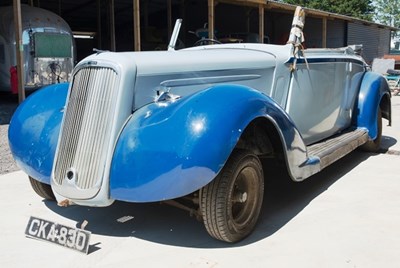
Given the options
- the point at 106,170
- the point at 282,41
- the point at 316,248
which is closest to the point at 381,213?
the point at 316,248

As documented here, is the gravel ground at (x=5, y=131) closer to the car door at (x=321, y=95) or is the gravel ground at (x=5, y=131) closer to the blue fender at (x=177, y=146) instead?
the blue fender at (x=177, y=146)

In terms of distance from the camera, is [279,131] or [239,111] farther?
[279,131]

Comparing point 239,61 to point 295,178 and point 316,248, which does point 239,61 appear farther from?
point 316,248

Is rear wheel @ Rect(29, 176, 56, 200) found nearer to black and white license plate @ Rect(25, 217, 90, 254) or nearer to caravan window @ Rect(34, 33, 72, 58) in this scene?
black and white license plate @ Rect(25, 217, 90, 254)

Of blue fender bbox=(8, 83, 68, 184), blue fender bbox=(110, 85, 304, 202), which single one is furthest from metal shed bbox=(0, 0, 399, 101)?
blue fender bbox=(110, 85, 304, 202)

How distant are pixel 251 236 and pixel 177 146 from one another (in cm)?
108

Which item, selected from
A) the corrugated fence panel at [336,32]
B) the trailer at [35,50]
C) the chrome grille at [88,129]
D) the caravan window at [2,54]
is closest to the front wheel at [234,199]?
the chrome grille at [88,129]

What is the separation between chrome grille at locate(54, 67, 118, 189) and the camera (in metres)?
3.29

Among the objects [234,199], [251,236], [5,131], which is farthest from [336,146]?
[5,131]

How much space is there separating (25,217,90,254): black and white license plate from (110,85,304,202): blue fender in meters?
0.42

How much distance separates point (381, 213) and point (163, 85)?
2242mm

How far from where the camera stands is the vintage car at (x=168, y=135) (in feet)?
10.1

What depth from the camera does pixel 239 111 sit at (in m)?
3.28

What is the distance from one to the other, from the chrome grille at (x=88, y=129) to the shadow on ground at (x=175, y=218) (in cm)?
65
